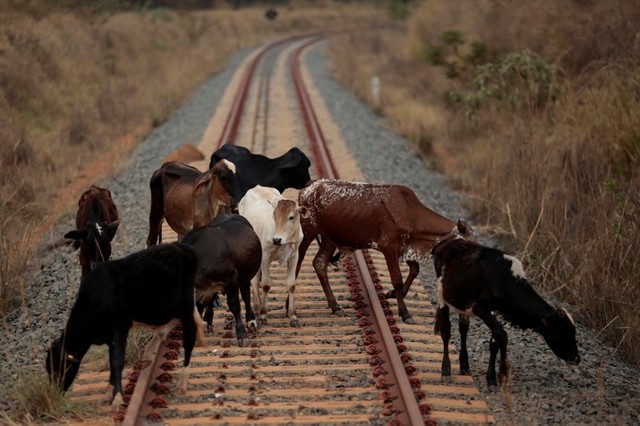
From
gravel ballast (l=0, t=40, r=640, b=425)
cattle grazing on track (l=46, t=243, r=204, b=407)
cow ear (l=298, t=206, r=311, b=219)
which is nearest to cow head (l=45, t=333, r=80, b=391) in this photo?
cattle grazing on track (l=46, t=243, r=204, b=407)

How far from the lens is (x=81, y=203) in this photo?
10.7 metres

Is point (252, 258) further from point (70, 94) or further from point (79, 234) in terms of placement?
point (70, 94)

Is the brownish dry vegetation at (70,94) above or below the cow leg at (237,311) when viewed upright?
below

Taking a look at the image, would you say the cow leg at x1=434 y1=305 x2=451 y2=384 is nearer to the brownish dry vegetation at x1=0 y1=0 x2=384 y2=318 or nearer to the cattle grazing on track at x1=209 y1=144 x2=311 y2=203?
the cattle grazing on track at x1=209 y1=144 x2=311 y2=203

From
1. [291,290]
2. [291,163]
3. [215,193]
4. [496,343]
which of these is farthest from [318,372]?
[291,163]

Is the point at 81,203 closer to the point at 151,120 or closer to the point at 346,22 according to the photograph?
the point at 151,120

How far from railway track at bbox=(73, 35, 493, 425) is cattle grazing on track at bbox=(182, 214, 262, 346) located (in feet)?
1.29

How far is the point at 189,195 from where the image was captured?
11.2m

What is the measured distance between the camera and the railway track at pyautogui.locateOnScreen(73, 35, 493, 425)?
7.71 metres

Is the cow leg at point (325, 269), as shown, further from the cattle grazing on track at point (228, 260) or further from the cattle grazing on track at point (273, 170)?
the cattle grazing on track at point (273, 170)

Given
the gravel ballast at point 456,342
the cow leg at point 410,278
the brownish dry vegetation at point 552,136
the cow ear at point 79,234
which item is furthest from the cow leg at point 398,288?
the cow ear at point 79,234

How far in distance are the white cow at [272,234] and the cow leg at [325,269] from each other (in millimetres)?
394

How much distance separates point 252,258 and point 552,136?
29.8 ft

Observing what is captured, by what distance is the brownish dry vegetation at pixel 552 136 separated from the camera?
432 inches
